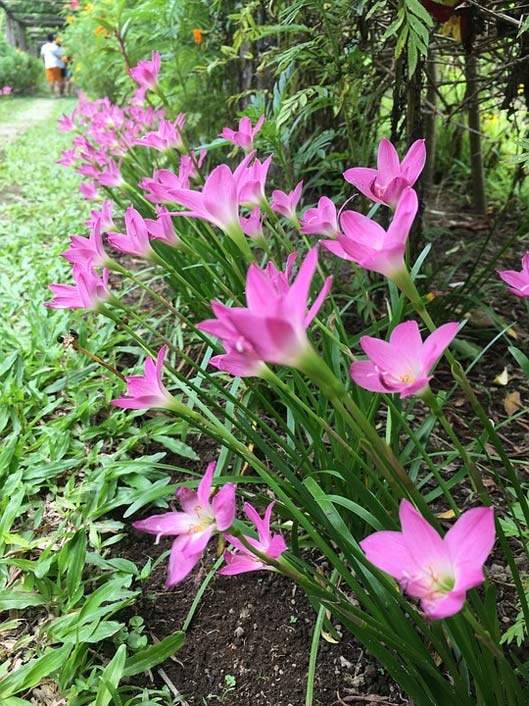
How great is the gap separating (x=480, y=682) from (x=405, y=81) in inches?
55.6

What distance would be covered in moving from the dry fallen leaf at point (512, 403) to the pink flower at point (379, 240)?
3.91 ft

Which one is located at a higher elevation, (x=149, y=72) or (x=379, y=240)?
(x=149, y=72)

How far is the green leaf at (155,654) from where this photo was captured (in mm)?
1027

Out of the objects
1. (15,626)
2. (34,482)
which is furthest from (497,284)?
(15,626)

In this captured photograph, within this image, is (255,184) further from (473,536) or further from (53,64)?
(53,64)

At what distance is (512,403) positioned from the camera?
162cm

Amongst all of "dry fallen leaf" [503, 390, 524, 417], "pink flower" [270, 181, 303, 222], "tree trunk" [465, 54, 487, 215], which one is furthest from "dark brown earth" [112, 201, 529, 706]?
"tree trunk" [465, 54, 487, 215]

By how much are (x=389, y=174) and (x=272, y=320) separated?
0.40m

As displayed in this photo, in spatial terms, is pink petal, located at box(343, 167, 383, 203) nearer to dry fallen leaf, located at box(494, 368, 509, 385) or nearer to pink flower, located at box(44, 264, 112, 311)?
pink flower, located at box(44, 264, 112, 311)

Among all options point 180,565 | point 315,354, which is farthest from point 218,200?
point 180,565

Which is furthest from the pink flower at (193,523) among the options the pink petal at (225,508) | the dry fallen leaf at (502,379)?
the dry fallen leaf at (502,379)

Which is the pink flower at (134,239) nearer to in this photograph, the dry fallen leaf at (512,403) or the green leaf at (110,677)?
the green leaf at (110,677)

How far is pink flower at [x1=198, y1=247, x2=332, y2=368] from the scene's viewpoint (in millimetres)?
428

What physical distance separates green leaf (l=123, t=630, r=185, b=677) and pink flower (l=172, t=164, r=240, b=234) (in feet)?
2.51
